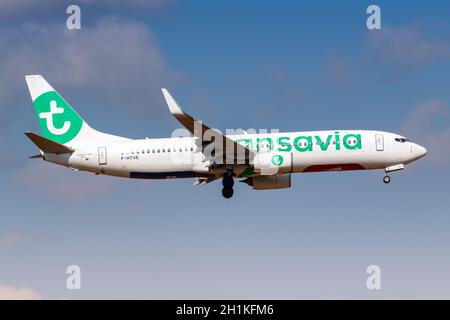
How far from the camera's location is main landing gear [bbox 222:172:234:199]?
67.2 metres

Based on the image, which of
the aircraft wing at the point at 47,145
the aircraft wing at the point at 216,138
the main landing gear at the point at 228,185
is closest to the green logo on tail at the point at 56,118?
the aircraft wing at the point at 47,145

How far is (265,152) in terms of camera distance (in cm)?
6638

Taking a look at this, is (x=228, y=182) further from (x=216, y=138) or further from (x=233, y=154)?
(x=216, y=138)

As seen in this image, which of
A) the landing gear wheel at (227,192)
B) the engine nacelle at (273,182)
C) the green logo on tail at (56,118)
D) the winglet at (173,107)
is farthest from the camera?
the green logo on tail at (56,118)

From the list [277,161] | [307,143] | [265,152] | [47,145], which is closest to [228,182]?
[265,152]

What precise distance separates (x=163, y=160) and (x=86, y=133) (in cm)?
723

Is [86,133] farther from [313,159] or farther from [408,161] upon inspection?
[408,161]

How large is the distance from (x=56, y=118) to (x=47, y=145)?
18.3 ft

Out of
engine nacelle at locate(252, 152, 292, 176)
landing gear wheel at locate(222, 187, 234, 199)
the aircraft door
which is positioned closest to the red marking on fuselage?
engine nacelle at locate(252, 152, 292, 176)

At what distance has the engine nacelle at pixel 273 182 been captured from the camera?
69375 millimetres

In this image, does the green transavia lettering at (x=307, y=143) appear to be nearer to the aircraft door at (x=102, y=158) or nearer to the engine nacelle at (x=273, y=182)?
the engine nacelle at (x=273, y=182)

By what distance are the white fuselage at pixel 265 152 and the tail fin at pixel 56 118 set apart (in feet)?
6.01

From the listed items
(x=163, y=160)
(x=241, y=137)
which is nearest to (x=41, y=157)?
(x=163, y=160)

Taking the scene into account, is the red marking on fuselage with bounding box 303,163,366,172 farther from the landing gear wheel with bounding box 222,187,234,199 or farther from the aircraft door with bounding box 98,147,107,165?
the aircraft door with bounding box 98,147,107,165
